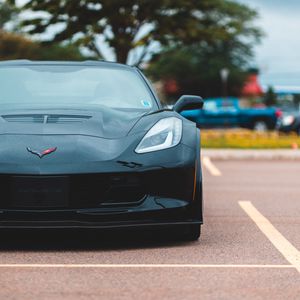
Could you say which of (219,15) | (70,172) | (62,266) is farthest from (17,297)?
(219,15)

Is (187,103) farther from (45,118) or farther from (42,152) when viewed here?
(42,152)

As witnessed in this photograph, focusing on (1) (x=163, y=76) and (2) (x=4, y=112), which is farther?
(1) (x=163, y=76)

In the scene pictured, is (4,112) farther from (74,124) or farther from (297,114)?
(297,114)

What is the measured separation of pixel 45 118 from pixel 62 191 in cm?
69

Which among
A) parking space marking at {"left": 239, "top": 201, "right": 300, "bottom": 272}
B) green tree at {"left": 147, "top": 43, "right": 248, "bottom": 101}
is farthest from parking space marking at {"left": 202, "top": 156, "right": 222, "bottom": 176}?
green tree at {"left": 147, "top": 43, "right": 248, "bottom": 101}

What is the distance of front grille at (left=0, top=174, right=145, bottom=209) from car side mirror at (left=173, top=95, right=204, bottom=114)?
53.2 inches

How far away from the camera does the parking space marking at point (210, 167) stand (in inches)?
557

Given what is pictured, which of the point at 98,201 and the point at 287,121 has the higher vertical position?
the point at 98,201

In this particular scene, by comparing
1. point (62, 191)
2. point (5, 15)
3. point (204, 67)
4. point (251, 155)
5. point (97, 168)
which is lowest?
point (5, 15)

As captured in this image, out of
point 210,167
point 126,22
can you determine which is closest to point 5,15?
point 126,22

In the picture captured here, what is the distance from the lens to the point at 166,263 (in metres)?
5.99

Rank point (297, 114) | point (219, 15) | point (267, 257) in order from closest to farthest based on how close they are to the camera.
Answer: point (267, 257) → point (297, 114) → point (219, 15)

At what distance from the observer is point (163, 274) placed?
5.59m

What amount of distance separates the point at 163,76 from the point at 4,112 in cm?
7801
